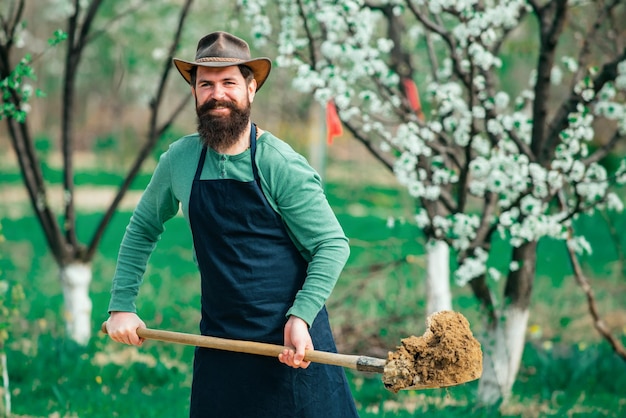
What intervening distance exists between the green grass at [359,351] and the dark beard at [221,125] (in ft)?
7.49

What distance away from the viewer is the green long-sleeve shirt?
9.63 ft

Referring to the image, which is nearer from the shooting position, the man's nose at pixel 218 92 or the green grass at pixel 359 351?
the man's nose at pixel 218 92

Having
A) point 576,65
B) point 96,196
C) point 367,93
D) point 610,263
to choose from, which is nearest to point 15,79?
point 367,93

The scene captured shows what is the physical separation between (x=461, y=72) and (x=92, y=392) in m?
2.90

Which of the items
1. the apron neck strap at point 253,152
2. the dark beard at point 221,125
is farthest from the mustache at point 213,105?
the apron neck strap at point 253,152

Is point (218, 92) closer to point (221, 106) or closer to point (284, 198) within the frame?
point (221, 106)

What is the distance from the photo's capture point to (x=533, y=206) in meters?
4.74

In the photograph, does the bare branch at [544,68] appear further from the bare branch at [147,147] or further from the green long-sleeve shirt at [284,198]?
the bare branch at [147,147]

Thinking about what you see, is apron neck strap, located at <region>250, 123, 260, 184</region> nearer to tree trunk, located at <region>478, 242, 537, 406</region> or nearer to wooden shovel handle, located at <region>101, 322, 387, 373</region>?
wooden shovel handle, located at <region>101, 322, 387, 373</region>

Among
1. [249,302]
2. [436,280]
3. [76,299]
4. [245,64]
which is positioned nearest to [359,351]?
[436,280]

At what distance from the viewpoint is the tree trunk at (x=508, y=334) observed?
5098mm

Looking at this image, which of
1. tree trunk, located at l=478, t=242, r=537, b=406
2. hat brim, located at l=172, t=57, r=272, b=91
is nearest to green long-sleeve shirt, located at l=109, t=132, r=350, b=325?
hat brim, located at l=172, t=57, r=272, b=91

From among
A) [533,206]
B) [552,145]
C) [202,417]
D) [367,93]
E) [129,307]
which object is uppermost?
[367,93]

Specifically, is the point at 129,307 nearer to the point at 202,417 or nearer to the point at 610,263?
the point at 202,417
